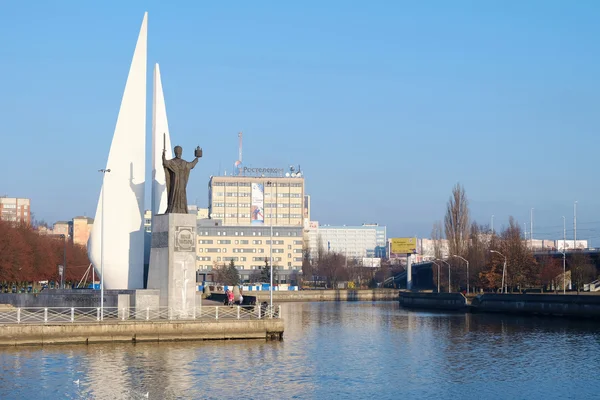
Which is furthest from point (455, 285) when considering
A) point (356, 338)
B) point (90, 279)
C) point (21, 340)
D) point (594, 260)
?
point (21, 340)

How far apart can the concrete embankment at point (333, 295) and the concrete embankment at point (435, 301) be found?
19115 millimetres

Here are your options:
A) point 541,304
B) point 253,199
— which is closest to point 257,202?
point 253,199

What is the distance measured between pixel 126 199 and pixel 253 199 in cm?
12569

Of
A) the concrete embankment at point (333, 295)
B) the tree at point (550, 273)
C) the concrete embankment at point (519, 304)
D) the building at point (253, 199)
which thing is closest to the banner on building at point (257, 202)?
the building at point (253, 199)

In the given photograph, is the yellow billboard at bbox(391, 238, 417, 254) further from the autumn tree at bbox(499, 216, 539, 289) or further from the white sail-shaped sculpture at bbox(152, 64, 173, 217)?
the white sail-shaped sculpture at bbox(152, 64, 173, 217)

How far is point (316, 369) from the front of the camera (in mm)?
30484

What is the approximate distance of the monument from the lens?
39656mm

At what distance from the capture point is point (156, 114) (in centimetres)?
5081

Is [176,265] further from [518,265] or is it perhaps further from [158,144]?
[518,265]

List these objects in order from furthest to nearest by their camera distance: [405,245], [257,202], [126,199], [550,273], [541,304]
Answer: [257,202], [405,245], [550,273], [541,304], [126,199]

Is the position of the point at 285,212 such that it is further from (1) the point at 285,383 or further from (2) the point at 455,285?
(1) the point at 285,383

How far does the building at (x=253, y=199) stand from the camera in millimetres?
170750

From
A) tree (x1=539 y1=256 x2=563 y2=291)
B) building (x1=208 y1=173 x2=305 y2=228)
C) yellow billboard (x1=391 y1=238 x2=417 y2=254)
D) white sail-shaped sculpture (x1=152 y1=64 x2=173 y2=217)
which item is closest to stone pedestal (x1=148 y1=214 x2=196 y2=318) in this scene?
white sail-shaped sculpture (x1=152 y1=64 x2=173 y2=217)

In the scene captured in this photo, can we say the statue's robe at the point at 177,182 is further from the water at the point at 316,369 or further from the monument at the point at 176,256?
the water at the point at 316,369
